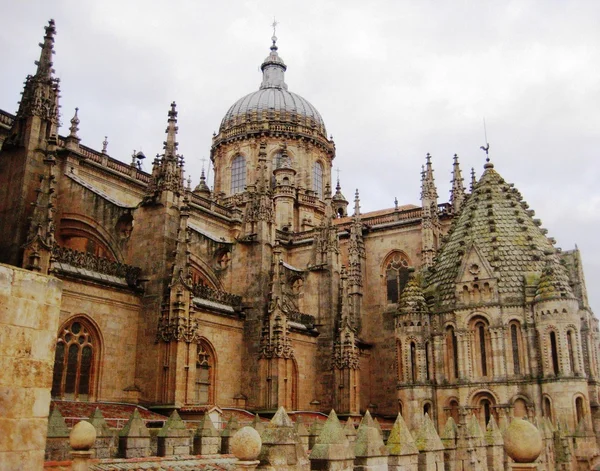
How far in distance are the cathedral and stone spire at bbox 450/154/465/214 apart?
129 millimetres

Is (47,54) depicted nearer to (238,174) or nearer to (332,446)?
(332,446)

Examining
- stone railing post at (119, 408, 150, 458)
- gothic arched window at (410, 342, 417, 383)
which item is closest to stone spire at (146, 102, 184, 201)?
stone railing post at (119, 408, 150, 458)

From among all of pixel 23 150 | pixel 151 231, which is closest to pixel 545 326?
pixel 151 231

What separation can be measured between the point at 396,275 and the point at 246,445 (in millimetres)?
33523

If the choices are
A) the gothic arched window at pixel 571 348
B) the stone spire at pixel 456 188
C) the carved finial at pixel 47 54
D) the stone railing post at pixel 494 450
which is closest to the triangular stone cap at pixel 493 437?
the stone railing post at pixel 494 450

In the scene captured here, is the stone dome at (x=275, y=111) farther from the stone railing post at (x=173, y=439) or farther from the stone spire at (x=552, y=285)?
the stone railing post at (x=173, y=439)

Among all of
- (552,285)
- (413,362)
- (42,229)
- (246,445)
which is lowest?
(246,445)

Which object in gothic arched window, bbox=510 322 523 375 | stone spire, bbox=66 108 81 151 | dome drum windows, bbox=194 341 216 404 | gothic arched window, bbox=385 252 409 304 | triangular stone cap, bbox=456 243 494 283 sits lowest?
dome drum windows, bbox=194 341 216 404

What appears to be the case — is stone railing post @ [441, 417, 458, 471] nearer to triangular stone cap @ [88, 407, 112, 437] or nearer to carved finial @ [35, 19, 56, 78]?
triangular stone cap @ [88, 407, 112, 437]

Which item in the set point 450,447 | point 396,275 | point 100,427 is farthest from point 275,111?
point 100,427

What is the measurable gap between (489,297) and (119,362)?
15.8m

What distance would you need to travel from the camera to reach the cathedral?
21.3 m

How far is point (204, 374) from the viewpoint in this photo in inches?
1051

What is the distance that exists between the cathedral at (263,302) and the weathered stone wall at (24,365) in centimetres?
993
